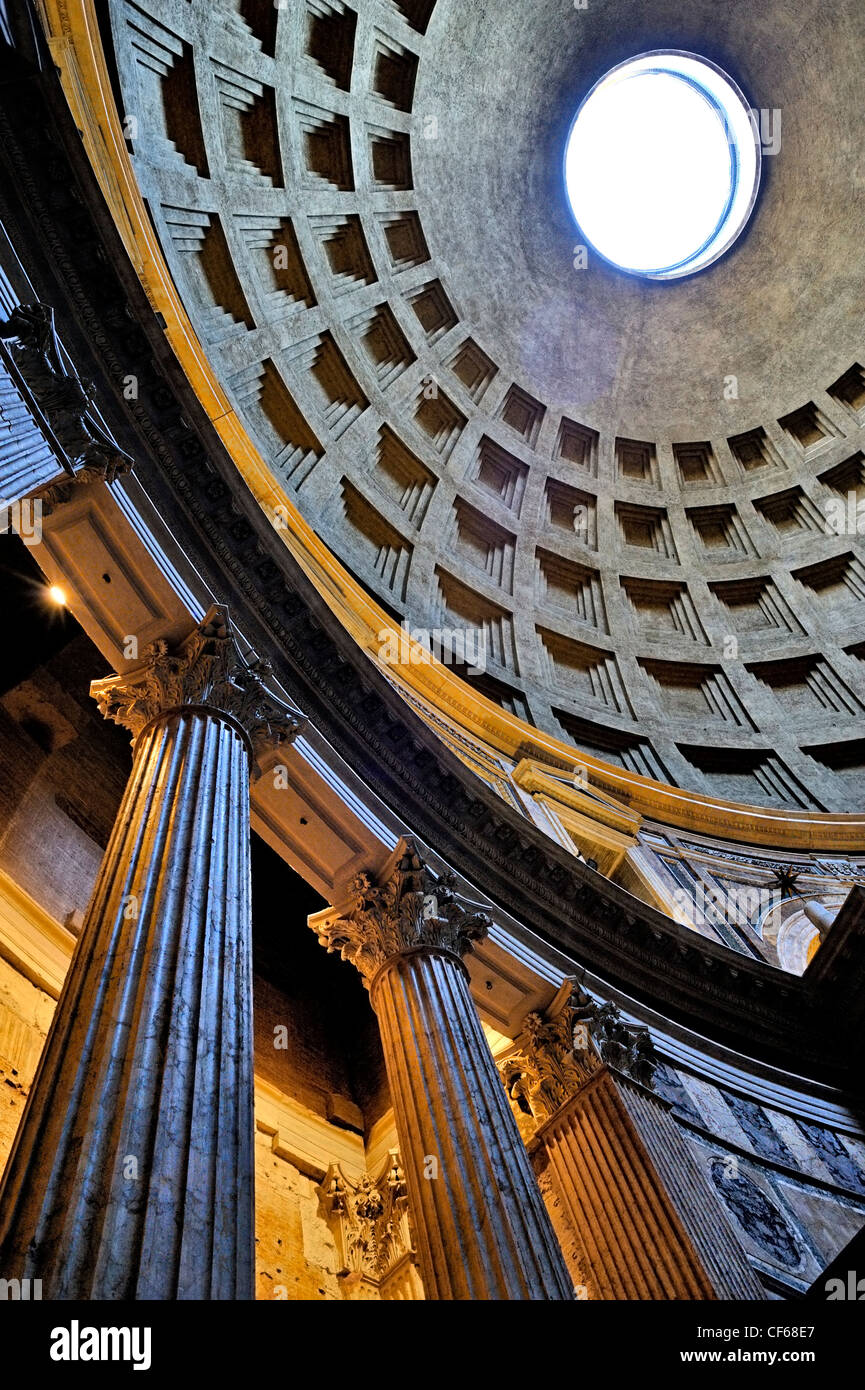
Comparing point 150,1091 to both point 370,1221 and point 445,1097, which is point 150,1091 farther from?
point 370,1221

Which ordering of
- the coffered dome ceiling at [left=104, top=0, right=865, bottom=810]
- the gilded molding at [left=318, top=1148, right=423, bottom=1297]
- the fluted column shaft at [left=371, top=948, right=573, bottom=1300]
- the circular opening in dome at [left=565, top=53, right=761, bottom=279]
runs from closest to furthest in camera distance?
1. the fluted column shaft at [left=371, top=948, right=573, bottom=1300]
2. the gilded molding at [left=318, top=1148, right=423, bottom=1297]
3. the coffered dome ceiling at [left=104, top=0, right=865, bottom=810]
4. the circular opening in dome at [left=565, top=53, right=761, bottom=279]

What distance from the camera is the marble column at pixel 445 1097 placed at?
708 cm

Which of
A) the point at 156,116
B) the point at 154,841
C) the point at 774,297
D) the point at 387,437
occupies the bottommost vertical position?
the point at 154,841

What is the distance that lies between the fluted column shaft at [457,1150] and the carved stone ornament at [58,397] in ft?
18.4

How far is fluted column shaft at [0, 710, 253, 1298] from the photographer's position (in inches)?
177

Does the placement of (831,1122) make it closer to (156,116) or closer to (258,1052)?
(258,1052)

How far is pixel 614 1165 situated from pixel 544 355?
26553mm

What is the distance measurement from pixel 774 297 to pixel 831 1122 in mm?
27237

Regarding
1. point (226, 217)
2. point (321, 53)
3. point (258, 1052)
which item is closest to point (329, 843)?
point (258, 1052)

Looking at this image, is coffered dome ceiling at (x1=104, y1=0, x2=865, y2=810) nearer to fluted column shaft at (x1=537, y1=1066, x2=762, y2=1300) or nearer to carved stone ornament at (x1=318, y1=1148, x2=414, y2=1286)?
carved stone ornament at (x1=318, y1=1148, x2=414, y2=1286)

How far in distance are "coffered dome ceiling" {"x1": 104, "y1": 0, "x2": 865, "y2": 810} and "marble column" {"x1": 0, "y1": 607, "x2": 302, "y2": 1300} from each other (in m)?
15.3

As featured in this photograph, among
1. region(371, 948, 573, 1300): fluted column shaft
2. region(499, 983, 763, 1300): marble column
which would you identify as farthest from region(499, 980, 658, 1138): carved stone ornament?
region(371, 948, 573, 1300): fluted column shaft

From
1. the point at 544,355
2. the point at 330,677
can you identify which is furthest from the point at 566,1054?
the point at 544,355
